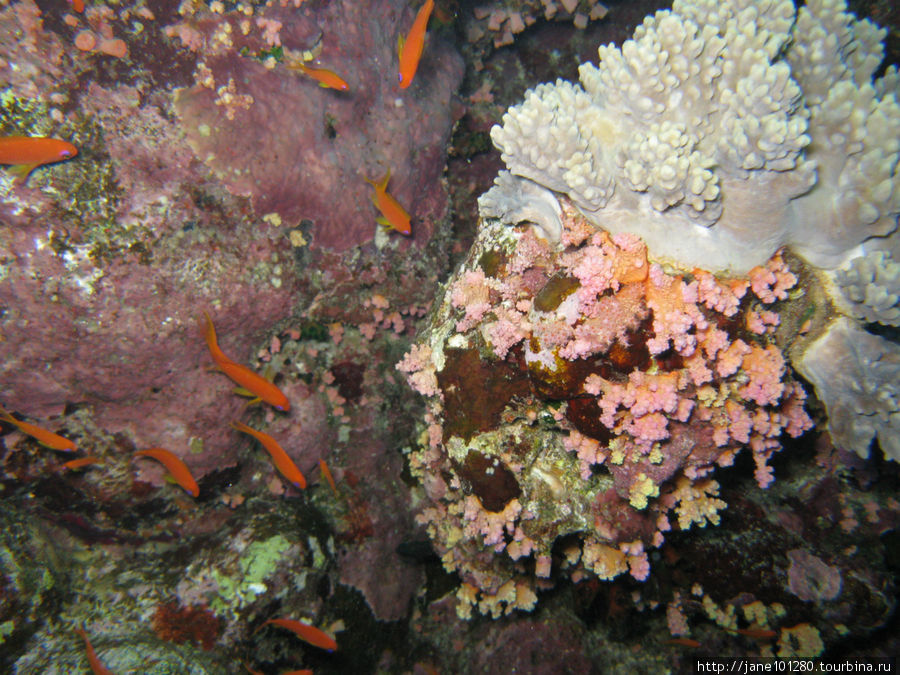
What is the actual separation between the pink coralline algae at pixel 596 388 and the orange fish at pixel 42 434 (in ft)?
9.28

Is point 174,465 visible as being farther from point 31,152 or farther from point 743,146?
point 743,146

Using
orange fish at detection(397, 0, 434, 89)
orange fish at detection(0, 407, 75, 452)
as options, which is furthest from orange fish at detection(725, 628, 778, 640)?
orange fish at detection(0, 407, 75, 452)

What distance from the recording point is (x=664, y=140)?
2.16m

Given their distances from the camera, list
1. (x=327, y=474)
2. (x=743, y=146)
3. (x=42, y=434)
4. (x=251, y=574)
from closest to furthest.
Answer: (x=743, y=146), (x=42, y=434), (x=251, y=574), (x=327, y=474)

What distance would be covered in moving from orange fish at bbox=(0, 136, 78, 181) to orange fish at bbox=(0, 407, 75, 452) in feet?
5.99

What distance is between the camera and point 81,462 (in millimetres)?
3537

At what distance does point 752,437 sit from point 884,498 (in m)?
2.19

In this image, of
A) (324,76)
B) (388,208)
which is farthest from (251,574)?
(324,76)

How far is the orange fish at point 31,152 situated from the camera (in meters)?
2.65

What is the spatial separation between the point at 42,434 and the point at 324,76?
3.58 m

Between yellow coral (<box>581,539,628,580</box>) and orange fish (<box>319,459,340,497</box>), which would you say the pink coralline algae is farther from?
orange fish (<box>319,459,340,497</box>)

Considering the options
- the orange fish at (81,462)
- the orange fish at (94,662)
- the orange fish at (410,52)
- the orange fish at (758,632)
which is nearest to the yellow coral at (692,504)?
the orange fish at (758,632)

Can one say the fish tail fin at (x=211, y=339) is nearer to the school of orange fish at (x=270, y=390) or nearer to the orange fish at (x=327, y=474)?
the school of orange fish at (x=270, y=390)

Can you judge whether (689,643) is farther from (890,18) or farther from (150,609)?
(890,18)
